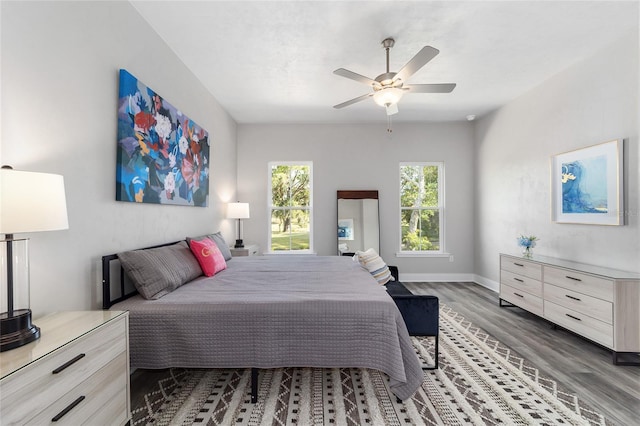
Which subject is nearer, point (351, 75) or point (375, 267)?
point (351, 75)

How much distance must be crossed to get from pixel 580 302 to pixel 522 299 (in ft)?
2.51

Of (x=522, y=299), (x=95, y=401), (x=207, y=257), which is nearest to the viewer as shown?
(x=95, y=401)

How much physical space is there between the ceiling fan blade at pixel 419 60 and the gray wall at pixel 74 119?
2.22 meters

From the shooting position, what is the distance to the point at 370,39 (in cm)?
260

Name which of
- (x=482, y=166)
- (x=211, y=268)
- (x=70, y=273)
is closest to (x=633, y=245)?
(x=482, y=166)

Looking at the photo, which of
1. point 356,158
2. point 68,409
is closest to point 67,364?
point 68,409

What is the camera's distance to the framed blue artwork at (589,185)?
2615mm

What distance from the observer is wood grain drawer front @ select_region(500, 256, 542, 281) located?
308 cm

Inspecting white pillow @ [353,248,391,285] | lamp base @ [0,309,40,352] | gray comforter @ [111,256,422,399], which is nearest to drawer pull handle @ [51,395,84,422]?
lamp base @ [0,309,40,352]

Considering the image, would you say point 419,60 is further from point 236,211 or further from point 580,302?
point 236,211

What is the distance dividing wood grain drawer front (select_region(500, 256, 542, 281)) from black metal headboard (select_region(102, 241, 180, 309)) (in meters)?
3.94

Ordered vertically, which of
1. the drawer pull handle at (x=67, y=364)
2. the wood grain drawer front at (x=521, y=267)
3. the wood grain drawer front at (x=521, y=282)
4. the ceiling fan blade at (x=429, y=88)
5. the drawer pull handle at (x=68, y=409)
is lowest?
the wood grain drawer front at (x=521, y=282)

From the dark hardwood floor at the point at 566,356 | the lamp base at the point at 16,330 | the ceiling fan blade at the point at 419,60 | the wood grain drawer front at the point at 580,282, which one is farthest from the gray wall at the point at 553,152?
the lamp base at the point at 16,330

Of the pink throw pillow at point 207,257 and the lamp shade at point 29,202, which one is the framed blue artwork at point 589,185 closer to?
the pink throw pillow at point 207,257
